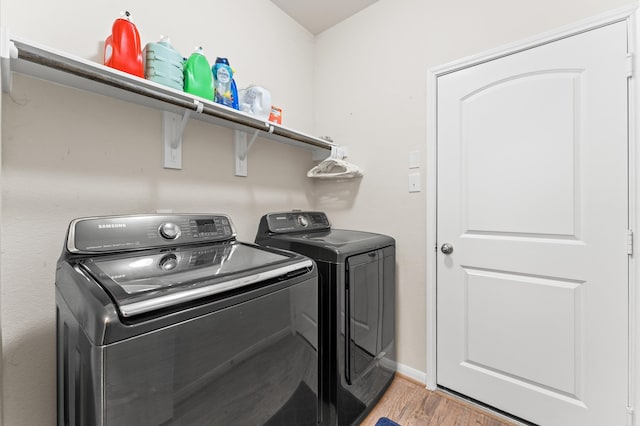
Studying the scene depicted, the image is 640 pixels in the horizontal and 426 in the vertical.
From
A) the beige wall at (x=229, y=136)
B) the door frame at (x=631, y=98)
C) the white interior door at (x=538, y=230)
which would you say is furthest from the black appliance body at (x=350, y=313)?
the door frame at (x=631, y=98)

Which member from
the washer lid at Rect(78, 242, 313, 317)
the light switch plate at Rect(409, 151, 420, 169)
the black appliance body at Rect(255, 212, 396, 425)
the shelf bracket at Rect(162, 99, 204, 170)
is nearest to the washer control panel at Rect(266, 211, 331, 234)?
the black appliance body at Rect(255, 212, 396, 425)

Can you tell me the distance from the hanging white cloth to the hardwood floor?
1.56 meters

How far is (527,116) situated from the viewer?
1.53m

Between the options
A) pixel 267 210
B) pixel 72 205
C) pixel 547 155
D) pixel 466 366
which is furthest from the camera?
pixel 267 210

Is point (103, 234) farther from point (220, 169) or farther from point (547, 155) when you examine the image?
point (547, 155)

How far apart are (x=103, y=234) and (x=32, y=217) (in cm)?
33

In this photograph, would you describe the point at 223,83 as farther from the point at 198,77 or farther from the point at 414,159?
the point at 414,159

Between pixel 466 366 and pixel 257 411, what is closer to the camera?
pixel 257 411

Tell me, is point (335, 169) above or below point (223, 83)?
below

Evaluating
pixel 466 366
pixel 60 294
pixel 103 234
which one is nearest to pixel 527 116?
pixel 466 366

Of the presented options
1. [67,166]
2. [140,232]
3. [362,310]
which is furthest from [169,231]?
[362,310]

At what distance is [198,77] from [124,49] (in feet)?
1.01

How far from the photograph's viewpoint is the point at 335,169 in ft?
7.63

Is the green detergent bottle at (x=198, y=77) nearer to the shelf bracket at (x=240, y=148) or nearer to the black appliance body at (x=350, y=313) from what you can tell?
the shelf bracket at (x=240, y=148)
